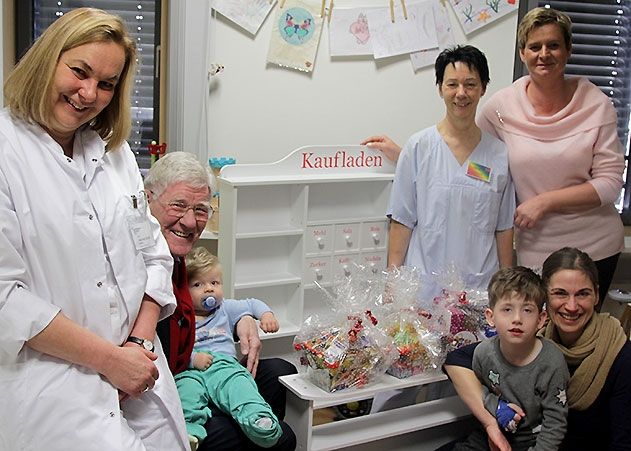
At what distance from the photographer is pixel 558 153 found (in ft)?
9.18

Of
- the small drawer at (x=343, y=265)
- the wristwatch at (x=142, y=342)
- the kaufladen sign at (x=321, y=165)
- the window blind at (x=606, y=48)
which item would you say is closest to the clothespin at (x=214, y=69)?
the kaufladen sign at (x=321, y=165)

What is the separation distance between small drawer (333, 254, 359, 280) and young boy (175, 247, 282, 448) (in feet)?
3.19

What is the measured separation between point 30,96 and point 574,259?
1621 mm

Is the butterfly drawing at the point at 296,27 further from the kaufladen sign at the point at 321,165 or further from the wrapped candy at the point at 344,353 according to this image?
the wrapped candy at the point at 344,353

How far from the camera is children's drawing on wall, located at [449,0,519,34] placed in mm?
3799

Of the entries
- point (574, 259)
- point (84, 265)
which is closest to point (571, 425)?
point (574, 259)

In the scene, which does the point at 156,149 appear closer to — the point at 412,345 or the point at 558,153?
the point at 412,345

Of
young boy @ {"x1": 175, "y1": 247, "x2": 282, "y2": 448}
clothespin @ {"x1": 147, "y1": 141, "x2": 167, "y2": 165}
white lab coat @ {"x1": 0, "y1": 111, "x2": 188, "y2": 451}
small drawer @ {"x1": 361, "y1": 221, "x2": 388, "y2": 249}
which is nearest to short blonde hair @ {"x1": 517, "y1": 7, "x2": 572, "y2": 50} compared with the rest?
small drawer @ {"x1": 361, "y1": 221, "x2": 388, "y2": 249}

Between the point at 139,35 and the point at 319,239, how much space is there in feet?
4.06

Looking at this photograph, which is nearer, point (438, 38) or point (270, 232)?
point (270, 232)

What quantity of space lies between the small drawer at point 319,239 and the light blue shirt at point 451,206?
47 cm

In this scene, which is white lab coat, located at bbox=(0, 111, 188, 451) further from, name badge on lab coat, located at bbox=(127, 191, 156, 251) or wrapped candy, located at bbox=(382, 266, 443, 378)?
wrapped candy, located at bbox=(382, 266, 443, 378)

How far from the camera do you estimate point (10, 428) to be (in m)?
1.56

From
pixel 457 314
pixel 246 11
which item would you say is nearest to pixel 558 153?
pixel 457 314
